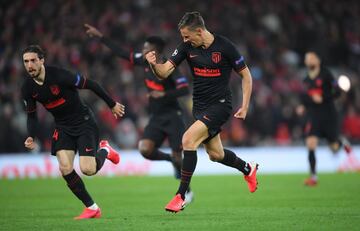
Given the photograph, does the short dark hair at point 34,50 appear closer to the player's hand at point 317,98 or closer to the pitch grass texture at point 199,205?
the pitch grass texture at point 199,205

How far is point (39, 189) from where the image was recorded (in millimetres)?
15531

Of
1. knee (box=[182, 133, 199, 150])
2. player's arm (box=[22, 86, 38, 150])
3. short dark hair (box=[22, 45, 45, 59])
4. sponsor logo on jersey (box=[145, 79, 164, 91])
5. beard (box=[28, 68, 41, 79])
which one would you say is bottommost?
knee (box=[182, 133, 199, 150])

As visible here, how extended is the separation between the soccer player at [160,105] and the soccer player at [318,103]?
3.81 meters

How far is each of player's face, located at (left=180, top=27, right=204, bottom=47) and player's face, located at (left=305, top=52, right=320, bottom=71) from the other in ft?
21.2

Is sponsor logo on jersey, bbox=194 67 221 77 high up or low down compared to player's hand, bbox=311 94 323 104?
up

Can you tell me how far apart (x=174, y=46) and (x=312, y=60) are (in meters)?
9.19

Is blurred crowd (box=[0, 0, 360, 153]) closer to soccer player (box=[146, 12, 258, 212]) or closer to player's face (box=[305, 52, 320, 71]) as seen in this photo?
player's face (box=[305, 52, 320, 71])

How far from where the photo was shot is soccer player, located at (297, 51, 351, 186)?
15.3 meters

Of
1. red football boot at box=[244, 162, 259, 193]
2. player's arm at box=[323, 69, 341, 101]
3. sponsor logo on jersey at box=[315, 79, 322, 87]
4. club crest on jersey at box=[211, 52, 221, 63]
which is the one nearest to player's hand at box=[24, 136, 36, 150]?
club crest on jersey at box=[211, 52, 221, 63]

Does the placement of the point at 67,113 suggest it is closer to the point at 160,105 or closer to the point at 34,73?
the point at 34,73

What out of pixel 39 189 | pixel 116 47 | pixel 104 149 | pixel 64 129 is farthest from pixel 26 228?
pixel 39 189

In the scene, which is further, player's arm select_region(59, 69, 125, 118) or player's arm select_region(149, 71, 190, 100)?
player's arm select_region(149, 71, 190, 100)

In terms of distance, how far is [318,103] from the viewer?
15.6 metres

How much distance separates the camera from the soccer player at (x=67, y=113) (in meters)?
9.52
